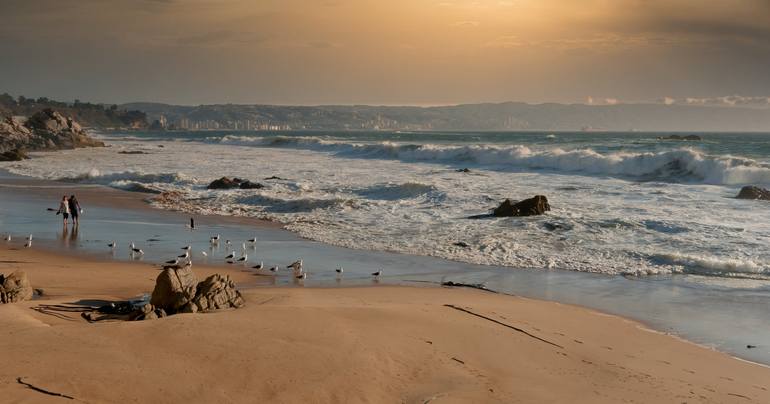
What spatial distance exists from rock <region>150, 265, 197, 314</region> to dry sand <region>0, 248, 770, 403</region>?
69 cm

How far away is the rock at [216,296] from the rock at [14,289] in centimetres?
223

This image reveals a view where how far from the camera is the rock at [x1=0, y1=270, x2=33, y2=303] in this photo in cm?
829

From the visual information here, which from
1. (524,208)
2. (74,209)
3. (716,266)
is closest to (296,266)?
(716,266)

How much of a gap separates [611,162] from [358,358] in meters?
35.1

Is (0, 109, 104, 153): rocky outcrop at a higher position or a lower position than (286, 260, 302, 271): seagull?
higher

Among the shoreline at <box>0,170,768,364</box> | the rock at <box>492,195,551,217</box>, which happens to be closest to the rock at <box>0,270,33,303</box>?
the shoreline at <box>0,170,768,364</box>

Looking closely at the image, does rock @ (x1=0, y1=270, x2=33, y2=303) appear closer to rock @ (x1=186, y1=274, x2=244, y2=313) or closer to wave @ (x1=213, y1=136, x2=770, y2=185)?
rock @ (x1=186, y1=274, x2=244, y2=313)

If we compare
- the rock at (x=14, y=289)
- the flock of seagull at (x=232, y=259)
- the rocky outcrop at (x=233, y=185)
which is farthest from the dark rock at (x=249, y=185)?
the rock at (x=14, y=289)

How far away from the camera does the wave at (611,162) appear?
A: 31188 millimetres

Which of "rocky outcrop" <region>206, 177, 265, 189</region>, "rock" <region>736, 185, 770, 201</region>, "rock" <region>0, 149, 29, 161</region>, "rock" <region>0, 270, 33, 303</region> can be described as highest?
"rock" <region>736, 185, 770, 201</region>

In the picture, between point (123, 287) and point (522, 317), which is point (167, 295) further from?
point (522, 317)

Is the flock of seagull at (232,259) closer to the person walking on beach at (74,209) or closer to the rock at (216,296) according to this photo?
the rock at (216,296)

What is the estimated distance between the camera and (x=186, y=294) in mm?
8047

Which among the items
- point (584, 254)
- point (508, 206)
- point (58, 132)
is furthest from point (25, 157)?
point (584, 254)
